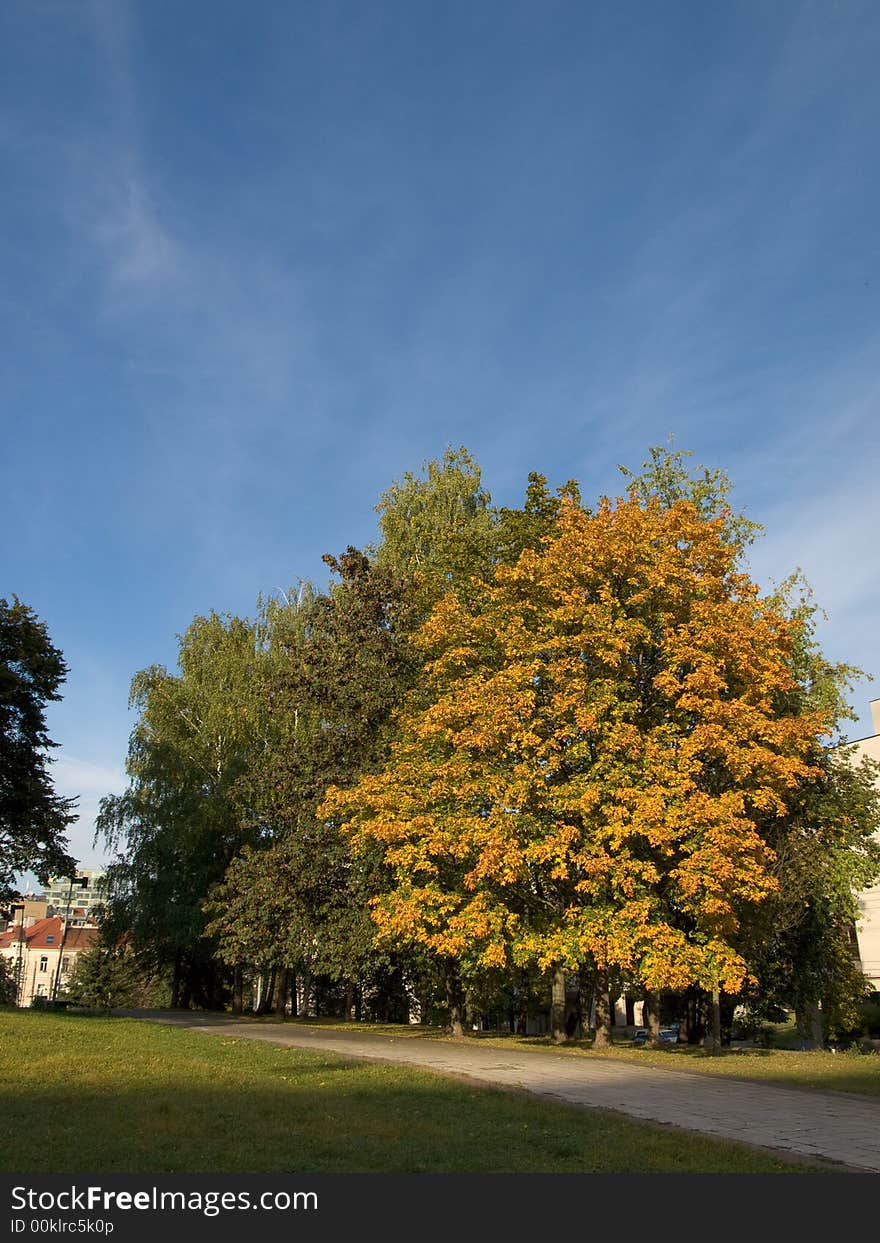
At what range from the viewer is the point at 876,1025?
1475 inches

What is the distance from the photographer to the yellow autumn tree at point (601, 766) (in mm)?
18344

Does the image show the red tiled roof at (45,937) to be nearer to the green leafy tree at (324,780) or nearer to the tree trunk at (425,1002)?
the tree trunk at (425,1002)

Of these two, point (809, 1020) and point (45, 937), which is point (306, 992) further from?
point (45, 937)

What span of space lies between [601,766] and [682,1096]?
7.50 metres

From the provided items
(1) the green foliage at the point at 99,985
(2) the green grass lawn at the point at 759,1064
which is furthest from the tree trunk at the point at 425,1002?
(1) the green foliage at the point at 99,985

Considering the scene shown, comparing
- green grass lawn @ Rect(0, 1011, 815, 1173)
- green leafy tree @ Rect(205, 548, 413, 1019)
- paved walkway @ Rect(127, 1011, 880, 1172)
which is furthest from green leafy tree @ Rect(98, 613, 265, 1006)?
green grass lawn @ Rect(0, 1011, 815, 1173)

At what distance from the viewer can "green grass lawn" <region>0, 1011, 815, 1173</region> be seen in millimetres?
7316

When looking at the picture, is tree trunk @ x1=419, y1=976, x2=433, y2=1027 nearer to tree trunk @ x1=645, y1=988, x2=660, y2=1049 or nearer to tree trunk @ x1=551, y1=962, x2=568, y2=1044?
tree trunk @ x1=551, y1=962, x2=568, y2=1044

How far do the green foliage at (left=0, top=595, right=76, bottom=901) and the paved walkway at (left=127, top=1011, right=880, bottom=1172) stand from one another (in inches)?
532

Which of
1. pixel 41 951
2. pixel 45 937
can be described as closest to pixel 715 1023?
pixel 41 951

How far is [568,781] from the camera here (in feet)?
68.0

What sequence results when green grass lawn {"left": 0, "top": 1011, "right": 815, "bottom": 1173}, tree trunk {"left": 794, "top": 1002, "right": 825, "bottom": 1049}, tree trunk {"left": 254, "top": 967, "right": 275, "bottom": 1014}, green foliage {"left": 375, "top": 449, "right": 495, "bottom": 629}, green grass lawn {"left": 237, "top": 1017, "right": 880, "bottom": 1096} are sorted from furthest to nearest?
1. tree trunk {"left": 254, "top": 967, "right": 275, "bottom": 1014}
2. green foliage {"left": 375, "top": 449, "right": 495, "bottom": 629}
3. tree trunk {"left": 794, "top": 1002, "right": 825, "bottom": 1049}
4. green grass lawn {"left": 237, "top": 1017, "right": 880, "bottom": 1096}
5. green grass lawn {"left": 0, "top": 1011, "right": 815, "bottom": 1173}

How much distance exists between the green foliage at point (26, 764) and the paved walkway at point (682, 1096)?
532 inches

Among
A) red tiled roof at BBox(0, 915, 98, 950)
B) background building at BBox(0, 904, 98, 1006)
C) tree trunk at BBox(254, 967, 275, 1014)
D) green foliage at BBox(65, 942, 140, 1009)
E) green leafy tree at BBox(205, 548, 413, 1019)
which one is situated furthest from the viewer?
red tiled roof at BBox(0, 915, 98, 950)
